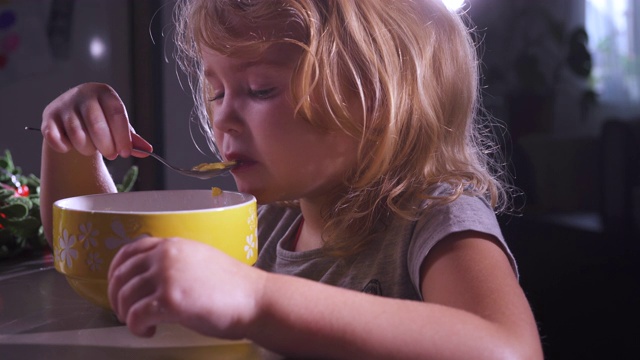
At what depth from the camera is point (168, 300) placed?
469 millimetres

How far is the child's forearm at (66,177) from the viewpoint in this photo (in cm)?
96

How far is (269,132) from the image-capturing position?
800mm

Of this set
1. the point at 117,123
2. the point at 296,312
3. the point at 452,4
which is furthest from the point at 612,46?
the point at 296,312

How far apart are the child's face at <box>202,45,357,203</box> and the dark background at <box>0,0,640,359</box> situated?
111 cm

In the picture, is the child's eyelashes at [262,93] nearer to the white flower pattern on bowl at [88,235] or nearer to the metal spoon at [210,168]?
the metal spoon at [210,168]

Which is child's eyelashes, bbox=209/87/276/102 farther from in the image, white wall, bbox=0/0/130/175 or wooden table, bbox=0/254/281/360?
white wall, bbox=0/0/130/175

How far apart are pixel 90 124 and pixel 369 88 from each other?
0.34m

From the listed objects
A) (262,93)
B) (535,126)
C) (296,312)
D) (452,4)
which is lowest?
(535,126)

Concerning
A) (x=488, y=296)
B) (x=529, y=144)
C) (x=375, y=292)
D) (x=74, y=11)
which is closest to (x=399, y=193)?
(x=375, y=292)

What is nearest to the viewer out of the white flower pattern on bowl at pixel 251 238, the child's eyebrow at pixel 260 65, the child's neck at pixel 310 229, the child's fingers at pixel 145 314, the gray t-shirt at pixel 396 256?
the child's fingers at pixel 145 314

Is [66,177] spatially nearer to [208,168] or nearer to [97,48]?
[208,168]

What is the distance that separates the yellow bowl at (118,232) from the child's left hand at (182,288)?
0.03 meters

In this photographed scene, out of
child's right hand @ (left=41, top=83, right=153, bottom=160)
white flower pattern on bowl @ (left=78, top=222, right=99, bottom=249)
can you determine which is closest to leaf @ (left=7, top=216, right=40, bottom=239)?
child's right hand @ (left=41, top=83, right=153, bottom=160)

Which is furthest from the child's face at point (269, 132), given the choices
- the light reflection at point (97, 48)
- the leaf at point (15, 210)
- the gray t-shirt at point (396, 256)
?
the light reflection at point (97, 48)
